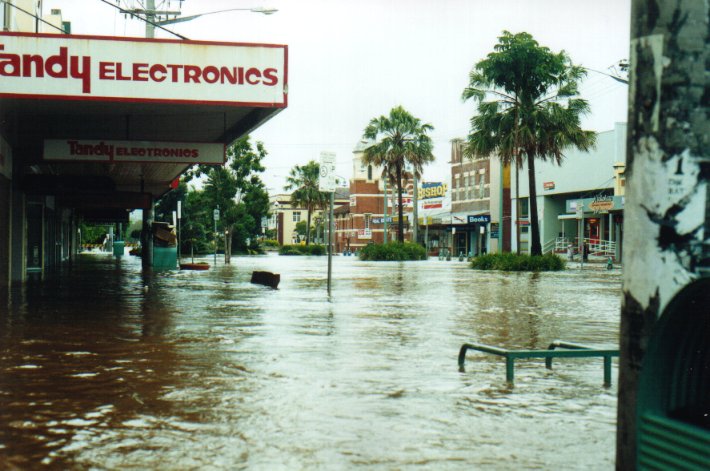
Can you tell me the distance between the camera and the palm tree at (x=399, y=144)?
6097cm

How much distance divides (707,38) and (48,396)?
5.34 meters

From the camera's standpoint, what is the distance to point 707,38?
3.56 metres

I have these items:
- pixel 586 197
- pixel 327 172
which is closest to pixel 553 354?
pixel 327 172

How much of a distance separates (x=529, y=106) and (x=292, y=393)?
35463mm

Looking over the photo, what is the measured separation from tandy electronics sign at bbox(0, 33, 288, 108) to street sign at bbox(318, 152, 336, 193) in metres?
4.60

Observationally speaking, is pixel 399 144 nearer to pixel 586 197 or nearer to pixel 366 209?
pixel 586 197

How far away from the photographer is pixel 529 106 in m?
40.8

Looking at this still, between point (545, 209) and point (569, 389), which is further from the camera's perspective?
point (545, 209)

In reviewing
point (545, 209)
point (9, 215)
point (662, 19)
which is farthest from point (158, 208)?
point (662, 19)

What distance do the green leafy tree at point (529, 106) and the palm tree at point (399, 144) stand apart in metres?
19.3

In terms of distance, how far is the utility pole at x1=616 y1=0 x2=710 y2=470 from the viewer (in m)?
3.51

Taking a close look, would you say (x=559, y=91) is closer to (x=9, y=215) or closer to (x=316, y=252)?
(x=9, y=215)

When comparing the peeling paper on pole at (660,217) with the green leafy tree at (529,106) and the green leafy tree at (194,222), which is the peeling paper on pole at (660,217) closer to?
the green leafy tree at (529,106)

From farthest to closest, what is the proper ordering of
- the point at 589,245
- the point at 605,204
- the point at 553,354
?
the point at 589,245, the point at 605,204, the point at 553,354
